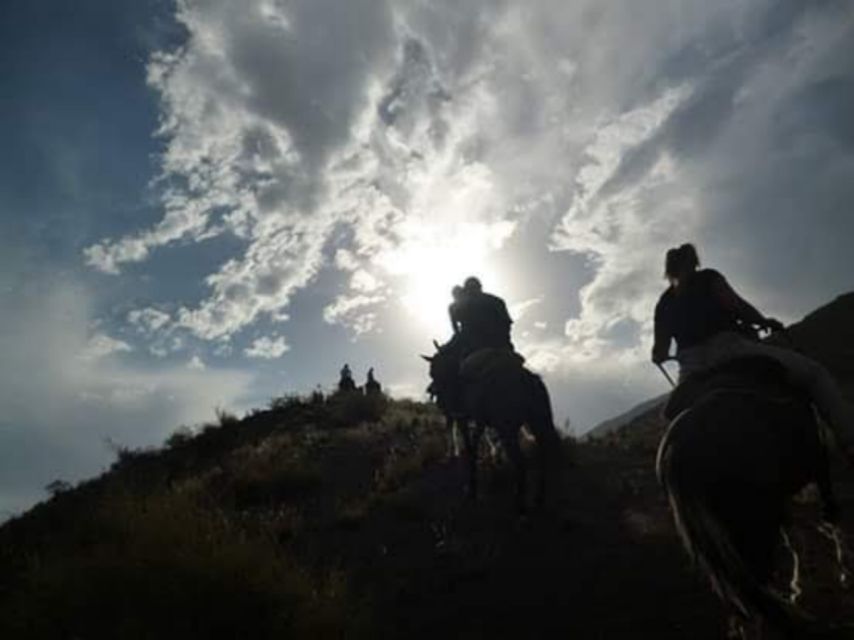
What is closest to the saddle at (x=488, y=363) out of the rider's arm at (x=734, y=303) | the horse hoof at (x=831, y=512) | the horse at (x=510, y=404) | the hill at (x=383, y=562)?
the horse at (x=510, y=404)

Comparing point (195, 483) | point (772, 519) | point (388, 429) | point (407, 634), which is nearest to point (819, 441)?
point (772, 519)

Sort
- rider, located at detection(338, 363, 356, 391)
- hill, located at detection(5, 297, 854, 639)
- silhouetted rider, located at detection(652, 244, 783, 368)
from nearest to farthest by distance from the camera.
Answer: hill, located at detection(5, 297, 854, 639) → silhouetted rider, located at detection(652, 244, 783, 368) → rider, located at detection(338, 363, 356, 391)

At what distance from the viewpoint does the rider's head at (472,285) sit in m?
12.6

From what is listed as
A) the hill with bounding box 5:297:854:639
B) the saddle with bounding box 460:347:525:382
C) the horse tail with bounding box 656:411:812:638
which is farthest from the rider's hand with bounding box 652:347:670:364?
the saddle with bounding box 460:347:525:382

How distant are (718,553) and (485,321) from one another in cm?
731

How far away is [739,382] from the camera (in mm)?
6137

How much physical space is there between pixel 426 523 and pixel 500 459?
3.11 meters

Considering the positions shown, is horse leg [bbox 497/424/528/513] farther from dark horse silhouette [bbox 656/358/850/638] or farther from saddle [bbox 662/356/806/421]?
dark horse silhouette [bbox 656/358/850/638]

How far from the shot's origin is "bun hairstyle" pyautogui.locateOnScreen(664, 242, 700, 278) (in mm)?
6945

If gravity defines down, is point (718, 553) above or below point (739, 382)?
below

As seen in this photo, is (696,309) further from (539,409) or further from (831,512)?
(539,409)

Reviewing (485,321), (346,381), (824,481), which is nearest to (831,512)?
(824,481)

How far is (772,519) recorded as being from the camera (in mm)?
5328

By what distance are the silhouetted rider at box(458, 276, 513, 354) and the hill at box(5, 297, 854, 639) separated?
2.15 meters
